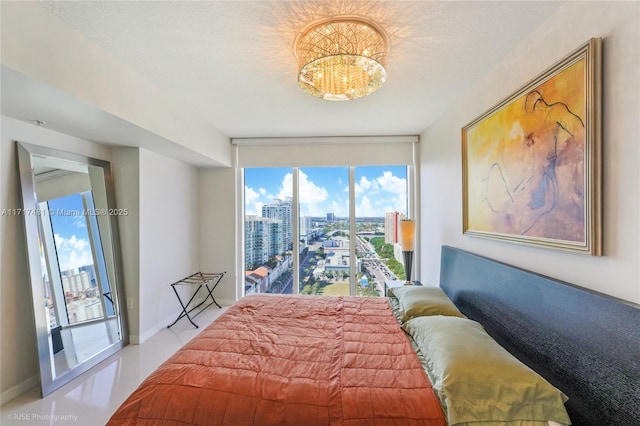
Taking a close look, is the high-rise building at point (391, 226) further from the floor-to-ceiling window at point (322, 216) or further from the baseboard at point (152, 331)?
the baseboard at point (152, 331)

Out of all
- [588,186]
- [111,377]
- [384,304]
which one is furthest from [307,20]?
[111,377]

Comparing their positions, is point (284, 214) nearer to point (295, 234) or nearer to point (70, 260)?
point (295, 234)

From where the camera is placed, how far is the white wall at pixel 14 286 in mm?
1833

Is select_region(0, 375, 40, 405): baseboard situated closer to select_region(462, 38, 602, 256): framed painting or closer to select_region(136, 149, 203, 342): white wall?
select_region(136, 149, 203, 342): white wall

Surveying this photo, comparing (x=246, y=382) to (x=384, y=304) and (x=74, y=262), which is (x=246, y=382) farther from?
(x=74, y=262)

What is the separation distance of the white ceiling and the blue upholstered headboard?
1.49 m

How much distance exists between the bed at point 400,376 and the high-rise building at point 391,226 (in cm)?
188

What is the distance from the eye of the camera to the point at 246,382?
121cm

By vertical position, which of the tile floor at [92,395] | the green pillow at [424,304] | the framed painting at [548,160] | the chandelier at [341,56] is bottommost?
the tile floor at [92,395]

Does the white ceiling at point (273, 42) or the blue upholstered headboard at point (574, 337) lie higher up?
the white ceiling at point (273, 42)

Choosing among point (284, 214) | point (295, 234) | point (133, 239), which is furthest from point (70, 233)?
point (295, 234)

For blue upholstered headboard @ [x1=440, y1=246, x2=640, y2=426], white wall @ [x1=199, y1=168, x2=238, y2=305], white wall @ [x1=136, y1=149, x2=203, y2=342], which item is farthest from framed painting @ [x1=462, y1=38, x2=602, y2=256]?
white wall @ [x1=136, y1=149, x2=203, y2=342]

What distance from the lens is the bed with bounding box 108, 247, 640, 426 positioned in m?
1.05

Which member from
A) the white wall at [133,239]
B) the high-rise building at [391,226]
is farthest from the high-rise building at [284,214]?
the high-rise building at [391,226]
